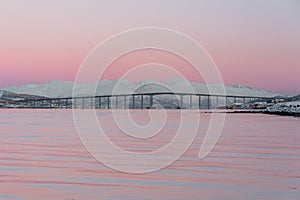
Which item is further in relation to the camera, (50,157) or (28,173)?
(50,157)

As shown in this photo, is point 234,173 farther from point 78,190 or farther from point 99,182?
point 78,190

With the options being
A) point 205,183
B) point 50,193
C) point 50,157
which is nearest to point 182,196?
point 205,183

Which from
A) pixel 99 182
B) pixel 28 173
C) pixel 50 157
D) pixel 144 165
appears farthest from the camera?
pixel 50 157

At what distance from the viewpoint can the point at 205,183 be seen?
1341cm

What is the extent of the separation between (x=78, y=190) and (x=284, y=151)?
12328mm

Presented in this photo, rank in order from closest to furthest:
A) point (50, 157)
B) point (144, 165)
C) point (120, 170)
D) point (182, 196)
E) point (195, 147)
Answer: point (182, 196) < point (120, 170) < point (144, 165) < point (50, 157) < point (195, 147)

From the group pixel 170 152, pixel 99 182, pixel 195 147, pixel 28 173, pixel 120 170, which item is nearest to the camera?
pixel 99 182

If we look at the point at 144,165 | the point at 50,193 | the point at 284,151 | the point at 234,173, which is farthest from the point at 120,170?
the point at 284,151

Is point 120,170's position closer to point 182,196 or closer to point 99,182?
point 99,182

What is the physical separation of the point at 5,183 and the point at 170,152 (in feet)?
32.7

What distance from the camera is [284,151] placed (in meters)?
22.4

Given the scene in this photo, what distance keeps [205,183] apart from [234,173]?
2.13m

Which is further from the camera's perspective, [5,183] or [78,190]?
[5,183]

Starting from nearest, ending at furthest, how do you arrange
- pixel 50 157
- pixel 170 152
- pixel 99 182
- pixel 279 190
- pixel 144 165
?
pixel 279 190 → pixel 99 182 → pixel 144 165 → pixel 50 157 → pixel 170 152
